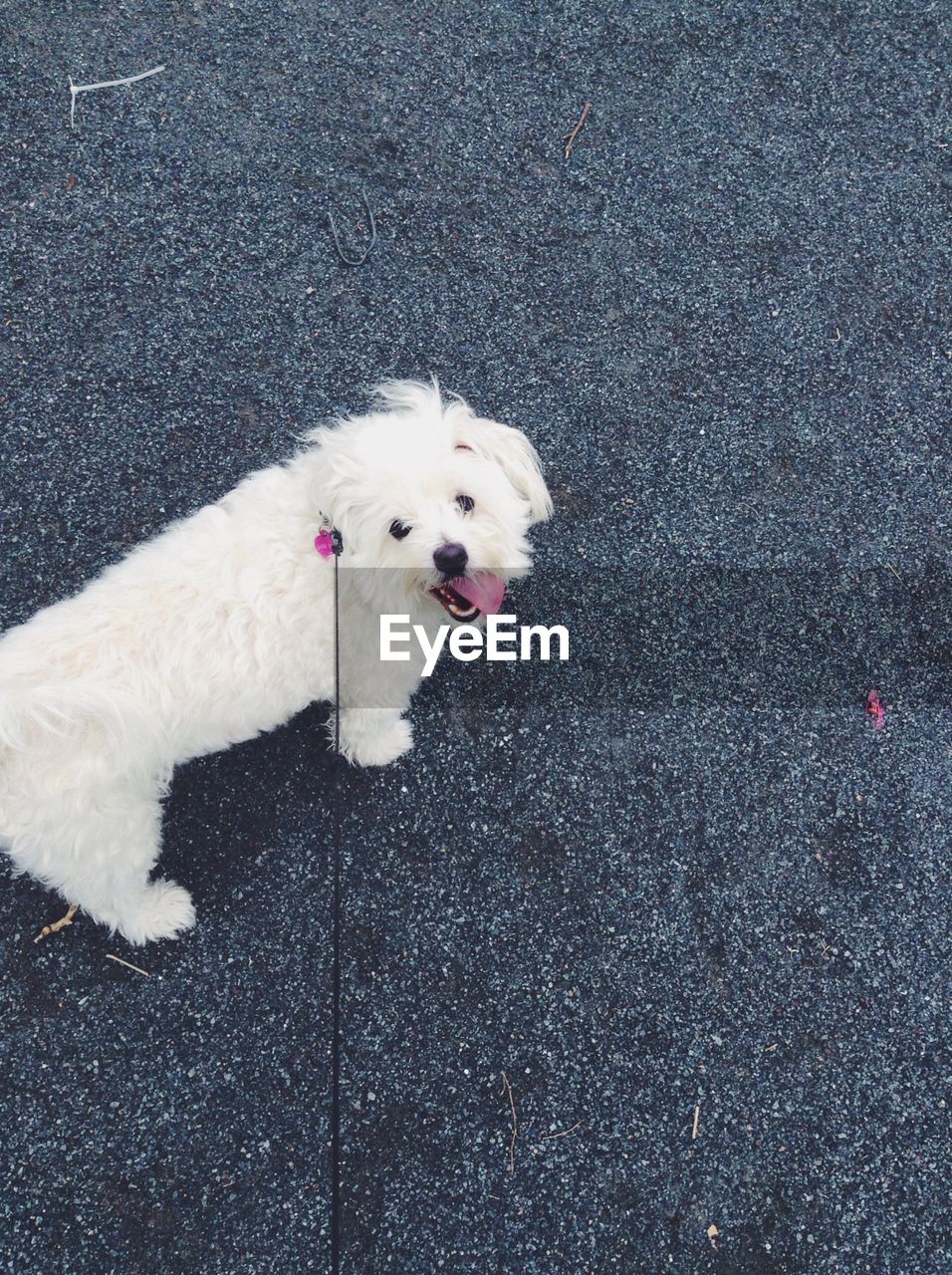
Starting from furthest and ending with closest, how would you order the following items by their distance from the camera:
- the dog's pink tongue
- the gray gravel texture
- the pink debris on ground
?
the pink debris on ground < the gray gravel texture < the dog's pink tongue

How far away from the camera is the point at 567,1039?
2.96 m

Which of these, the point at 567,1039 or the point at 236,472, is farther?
the point at 236,472

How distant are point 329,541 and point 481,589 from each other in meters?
0.49

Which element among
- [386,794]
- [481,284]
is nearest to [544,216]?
[481,284]

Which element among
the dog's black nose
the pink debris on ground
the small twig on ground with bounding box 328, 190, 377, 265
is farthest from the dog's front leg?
the small twig on ground with bounding box 328, 190, 377, 265

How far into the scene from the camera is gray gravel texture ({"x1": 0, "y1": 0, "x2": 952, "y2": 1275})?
2.82 meters

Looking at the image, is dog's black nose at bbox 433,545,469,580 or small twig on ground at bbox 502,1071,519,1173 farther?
small twig on ground at bbox 502,1071,519,1173

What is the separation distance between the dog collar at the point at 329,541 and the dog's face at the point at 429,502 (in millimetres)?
37

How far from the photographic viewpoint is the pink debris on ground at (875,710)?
11.1 feet

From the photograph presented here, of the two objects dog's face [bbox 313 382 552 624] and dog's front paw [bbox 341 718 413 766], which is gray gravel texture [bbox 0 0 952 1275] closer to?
dog's front paw [bbox 341 718 413 766]

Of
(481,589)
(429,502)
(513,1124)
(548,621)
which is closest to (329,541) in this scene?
(429,502)

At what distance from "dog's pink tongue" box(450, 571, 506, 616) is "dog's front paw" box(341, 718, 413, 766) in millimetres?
803

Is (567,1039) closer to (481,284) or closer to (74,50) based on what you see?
(481,284)

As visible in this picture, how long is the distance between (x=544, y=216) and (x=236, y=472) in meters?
2.08
